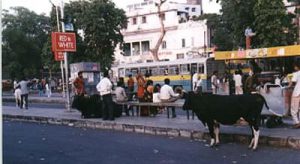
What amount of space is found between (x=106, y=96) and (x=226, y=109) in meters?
6.05

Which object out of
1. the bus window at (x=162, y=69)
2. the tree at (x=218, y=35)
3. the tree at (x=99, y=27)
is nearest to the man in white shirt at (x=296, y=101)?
the bus window at (x=162, y=69)

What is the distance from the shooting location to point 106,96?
1548 cm

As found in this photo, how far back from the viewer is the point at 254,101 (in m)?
9.91

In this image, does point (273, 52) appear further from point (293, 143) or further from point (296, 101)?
point (293, 143)

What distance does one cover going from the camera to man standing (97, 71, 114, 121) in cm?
1523

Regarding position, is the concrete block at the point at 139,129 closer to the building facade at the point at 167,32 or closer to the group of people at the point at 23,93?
the group of people at the point at 23,93

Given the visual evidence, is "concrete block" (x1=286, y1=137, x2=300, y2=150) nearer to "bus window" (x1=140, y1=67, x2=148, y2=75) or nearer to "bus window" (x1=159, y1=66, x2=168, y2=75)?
"bus window" (x1=159, y1=66, x2=168, y2=75)

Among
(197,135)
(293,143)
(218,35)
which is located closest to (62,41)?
(197,135)

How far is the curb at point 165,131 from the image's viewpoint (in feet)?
33.1

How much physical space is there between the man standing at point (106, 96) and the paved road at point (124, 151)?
6.71 ft

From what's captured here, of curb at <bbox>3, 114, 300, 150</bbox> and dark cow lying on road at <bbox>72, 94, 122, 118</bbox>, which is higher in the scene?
dark cow lying on road at <bbox>72, 94, 122, 118</bbox>

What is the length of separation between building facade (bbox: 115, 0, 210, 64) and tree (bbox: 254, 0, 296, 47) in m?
23.4

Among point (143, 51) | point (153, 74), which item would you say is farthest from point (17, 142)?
point (143, 51)

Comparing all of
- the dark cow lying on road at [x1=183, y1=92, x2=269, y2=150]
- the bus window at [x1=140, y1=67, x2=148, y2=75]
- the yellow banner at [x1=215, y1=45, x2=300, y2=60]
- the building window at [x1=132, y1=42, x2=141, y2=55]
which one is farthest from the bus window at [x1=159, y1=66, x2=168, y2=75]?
the building window at [x1=132, y1=42, x2=141, y2=55]
